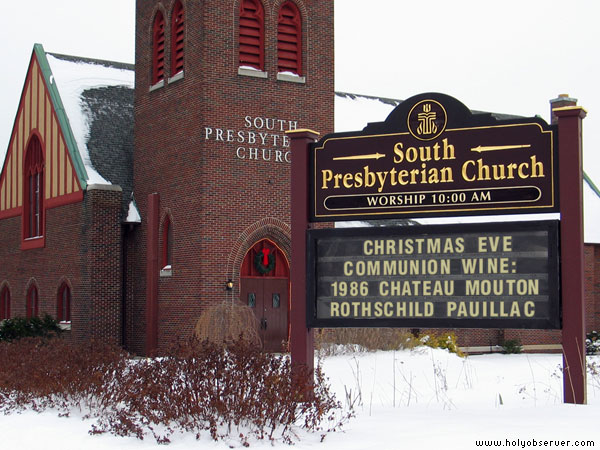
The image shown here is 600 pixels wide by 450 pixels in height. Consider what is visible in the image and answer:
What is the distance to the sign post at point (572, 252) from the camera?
12.0 meters

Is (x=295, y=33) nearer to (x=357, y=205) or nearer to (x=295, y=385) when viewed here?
(x=357, y=205)

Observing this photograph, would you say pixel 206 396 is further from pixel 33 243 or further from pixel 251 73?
pixel 33 243

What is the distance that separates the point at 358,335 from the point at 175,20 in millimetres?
11392

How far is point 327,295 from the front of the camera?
13219mm

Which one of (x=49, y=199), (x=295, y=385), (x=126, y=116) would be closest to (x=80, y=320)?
(x=49, y=199)

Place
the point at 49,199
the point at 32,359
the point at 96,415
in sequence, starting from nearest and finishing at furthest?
the point at 96,415
the point at 32,359
the point at 49,199

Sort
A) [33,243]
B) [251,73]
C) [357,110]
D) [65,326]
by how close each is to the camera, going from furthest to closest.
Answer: [357,110] < [33,243] < [65,326] < [251,73]

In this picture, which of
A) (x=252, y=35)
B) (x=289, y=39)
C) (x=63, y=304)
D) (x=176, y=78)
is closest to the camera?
(x=252, y=35)

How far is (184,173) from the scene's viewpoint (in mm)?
26906

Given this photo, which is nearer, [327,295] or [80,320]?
[327,295]

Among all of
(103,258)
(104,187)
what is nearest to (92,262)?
(103,258)

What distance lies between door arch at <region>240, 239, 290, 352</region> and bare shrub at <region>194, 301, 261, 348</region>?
1607mm

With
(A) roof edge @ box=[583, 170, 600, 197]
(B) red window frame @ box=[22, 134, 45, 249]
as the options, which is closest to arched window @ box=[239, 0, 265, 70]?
(B) red window frame @ box=[22, 134, 45, 249]

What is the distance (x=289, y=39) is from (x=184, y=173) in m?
5.20
